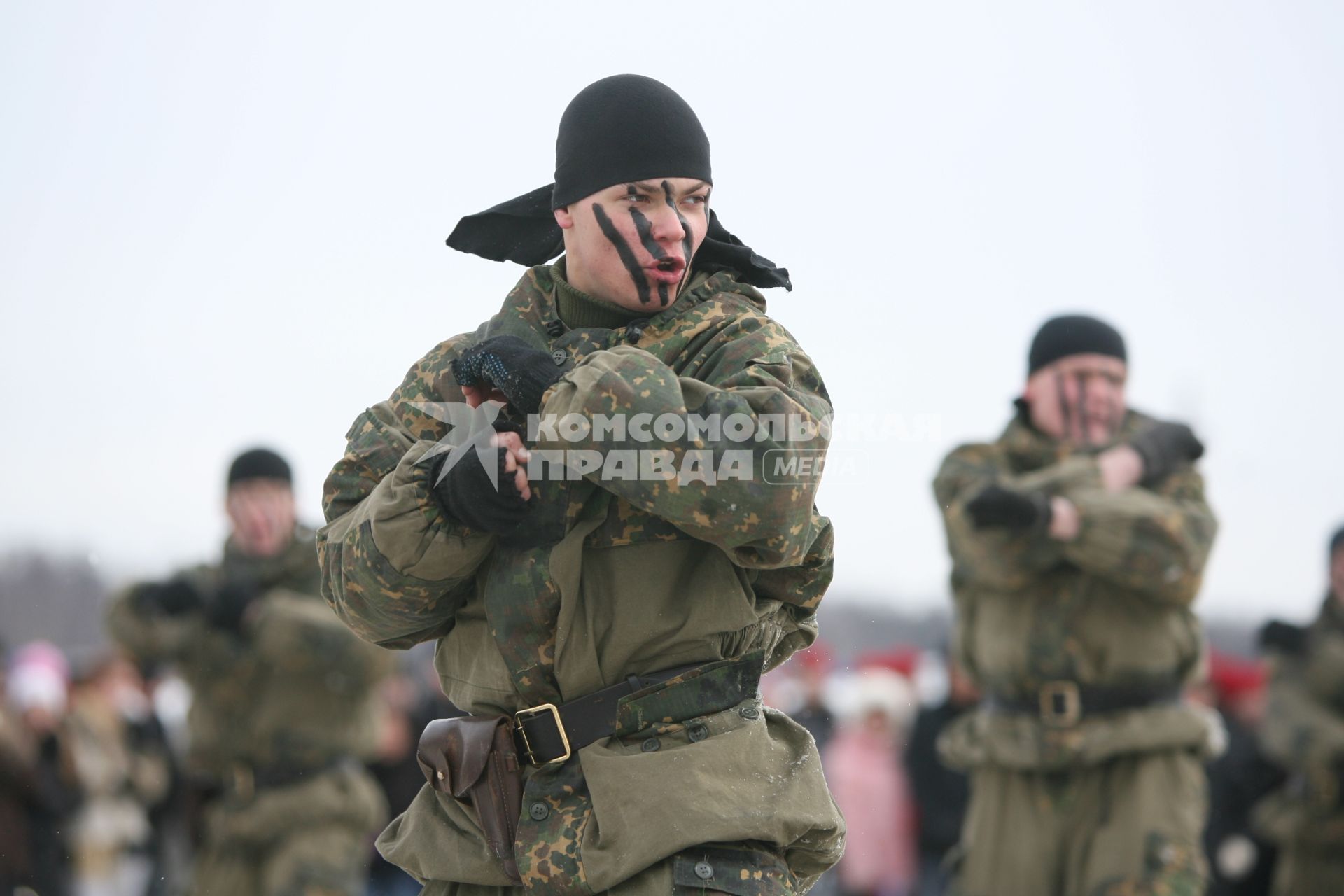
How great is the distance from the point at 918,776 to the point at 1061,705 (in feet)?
10.2

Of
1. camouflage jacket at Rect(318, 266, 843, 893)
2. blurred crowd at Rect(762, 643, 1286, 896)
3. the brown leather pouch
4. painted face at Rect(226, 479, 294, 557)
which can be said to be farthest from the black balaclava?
blurred crowd at Rect(762, 643, 1286, 896)

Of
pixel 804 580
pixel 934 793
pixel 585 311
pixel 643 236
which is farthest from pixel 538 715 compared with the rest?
pixel 934 793

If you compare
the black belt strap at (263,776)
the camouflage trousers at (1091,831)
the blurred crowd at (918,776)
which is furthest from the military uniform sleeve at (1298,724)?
the black belt strap at (263,776)

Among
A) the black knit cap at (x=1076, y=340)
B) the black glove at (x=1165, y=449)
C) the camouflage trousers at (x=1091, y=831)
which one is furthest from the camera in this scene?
the black knit cap at (x=1076, y=340)

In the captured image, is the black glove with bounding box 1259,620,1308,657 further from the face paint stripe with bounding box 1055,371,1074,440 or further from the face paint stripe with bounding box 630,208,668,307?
the face paint stripe with bounding box 630,208,668,307

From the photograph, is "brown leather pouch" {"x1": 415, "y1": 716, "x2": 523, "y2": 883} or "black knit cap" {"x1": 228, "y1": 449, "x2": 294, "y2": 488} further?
"black knit cap" {"x1": 228, "y1": 449, "x2": 294, "y2": 488}

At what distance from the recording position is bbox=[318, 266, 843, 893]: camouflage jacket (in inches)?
120

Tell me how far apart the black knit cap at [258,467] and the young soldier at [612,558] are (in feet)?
15.6

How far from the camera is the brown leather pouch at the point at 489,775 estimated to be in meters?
3.23

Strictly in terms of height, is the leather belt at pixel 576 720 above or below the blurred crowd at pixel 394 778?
above

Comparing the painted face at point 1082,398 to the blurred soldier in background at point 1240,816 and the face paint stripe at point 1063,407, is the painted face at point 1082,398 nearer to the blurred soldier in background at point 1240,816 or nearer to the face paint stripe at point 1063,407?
the face paint stripe at point 1063,407

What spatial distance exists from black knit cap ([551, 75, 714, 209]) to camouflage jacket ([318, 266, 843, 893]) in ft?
0.90

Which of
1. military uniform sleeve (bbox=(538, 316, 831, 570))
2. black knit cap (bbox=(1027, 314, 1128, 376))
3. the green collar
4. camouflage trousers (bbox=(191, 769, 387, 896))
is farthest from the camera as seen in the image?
camouflage trousers (bbox=(191, 769, 387, 896))

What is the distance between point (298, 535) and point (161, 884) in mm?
2725
